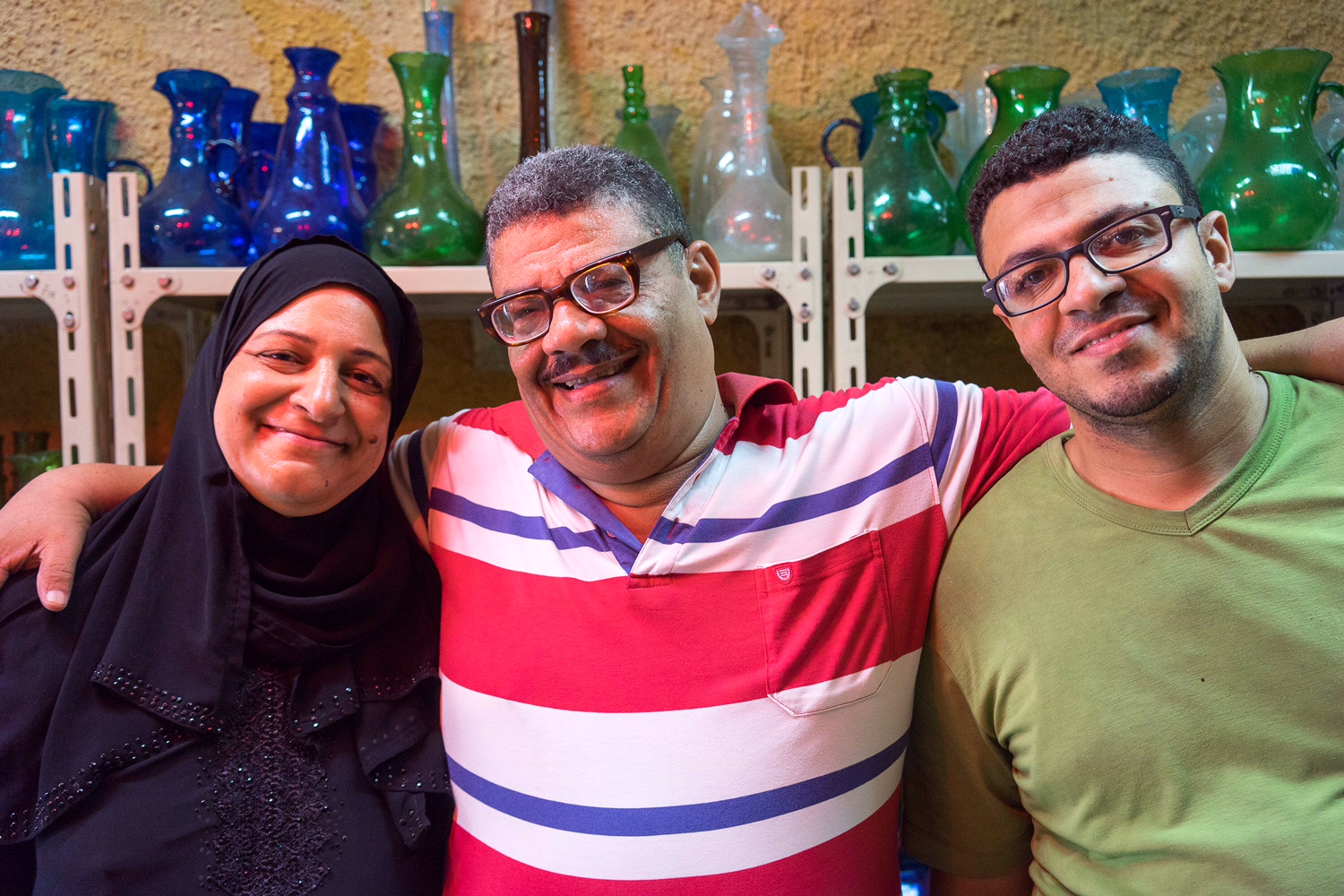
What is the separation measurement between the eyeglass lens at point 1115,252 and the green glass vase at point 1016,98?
0.61 meters

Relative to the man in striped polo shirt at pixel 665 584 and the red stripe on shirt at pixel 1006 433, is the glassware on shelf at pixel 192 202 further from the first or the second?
the red stripe on shirt at pixel 1006 433

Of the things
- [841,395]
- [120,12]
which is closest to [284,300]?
[841,395]

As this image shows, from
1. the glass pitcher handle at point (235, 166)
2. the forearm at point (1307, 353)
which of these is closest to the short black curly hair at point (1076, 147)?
the forearm at point (1307, 353)

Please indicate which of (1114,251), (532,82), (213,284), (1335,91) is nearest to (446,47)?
(532,82)

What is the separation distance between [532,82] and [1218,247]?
1242 millimetres

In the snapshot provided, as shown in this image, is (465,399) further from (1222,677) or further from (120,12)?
(1222,677)

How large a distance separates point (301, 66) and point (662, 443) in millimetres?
1043

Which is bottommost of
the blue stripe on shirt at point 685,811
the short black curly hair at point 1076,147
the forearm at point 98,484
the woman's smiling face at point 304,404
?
the blue stripe on shirt at point 685,811

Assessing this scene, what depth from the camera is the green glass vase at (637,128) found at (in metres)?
1.69

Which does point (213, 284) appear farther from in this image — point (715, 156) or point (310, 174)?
point (715, 156)

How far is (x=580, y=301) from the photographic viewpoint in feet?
3.38

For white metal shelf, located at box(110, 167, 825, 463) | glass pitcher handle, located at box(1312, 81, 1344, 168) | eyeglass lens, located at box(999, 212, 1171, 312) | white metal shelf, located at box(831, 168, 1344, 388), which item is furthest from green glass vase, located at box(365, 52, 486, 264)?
glass pitcher handle, located at box(1312, 81, 1344, 168)

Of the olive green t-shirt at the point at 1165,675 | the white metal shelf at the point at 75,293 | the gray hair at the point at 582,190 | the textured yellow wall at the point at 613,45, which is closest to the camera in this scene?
the olive green t-shirt at the point at 1165,675

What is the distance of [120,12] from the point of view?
6.18 feet
